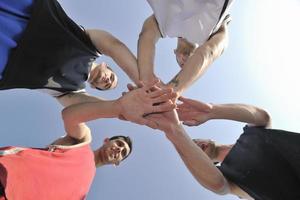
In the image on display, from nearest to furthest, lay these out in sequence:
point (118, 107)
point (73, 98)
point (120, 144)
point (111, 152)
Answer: point (118, 107)
point (73, 98)
point (111, 152)
point (120, 144)

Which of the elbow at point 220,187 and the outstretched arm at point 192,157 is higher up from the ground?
the outstretched arm at point 192,157

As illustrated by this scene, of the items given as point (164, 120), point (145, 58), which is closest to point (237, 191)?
point (164, 120)

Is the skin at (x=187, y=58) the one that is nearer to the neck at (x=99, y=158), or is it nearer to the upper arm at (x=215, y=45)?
the upper arm at (x=215, y=45)

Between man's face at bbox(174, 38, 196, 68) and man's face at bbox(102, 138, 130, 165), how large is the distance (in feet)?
3.00

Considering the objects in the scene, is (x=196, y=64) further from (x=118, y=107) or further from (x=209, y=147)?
(x=209, y=147)

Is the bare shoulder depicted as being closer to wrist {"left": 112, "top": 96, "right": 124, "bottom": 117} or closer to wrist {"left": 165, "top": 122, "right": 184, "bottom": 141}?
wrist {"left": 165, "top": 122, "right": 184, "bottom": 141}

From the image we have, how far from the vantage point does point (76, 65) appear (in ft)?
6.23

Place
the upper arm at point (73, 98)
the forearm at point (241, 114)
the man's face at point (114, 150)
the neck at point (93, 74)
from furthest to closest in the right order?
the man's face at point (114, 150)
the neck at point (93, 74)
the upper arm at point (73, 98)
the forearm at point (241, 114)

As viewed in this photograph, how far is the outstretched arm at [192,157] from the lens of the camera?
64.5 inches

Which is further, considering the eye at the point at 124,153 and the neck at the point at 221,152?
the eye at the point at 124,153

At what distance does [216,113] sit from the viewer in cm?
179

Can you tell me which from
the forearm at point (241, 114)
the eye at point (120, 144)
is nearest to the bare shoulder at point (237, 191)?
the forearm at point (241, 114)

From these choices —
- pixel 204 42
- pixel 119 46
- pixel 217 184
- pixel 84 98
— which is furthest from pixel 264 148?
pixel 84 98

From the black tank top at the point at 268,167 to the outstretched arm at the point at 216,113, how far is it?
5cm
